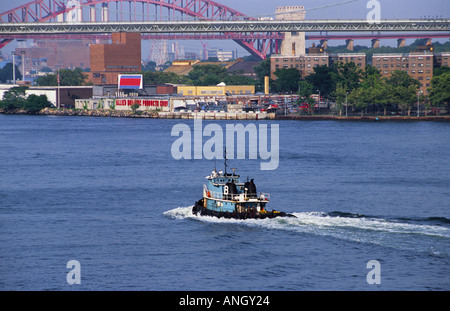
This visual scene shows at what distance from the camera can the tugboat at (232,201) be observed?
28.5 meters

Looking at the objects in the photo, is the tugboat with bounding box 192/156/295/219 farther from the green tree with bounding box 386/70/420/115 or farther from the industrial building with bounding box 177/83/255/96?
the industrial building with bounding box 177/83/255/96

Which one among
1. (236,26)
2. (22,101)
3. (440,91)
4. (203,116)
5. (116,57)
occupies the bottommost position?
(203,116)

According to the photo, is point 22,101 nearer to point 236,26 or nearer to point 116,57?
point 116,57

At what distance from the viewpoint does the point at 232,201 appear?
28.8 m

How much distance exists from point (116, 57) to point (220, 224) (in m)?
87.7

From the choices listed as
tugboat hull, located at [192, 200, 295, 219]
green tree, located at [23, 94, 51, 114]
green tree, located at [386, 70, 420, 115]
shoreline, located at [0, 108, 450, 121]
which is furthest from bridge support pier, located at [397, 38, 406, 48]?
tugboat hull, located at [192, 200, 295, 219]

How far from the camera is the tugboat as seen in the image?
2855cm

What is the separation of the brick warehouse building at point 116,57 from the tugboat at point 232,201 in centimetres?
8350

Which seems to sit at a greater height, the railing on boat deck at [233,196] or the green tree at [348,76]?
the green tree at [348,76]

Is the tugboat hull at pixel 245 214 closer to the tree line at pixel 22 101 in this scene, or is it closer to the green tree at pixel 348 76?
the green tree at pixel 348 76

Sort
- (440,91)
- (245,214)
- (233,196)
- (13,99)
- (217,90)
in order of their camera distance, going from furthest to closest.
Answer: (217,90), (13,99), (440,91), (233,196), (245,214)

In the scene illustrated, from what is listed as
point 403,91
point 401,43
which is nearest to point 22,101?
point 403,91

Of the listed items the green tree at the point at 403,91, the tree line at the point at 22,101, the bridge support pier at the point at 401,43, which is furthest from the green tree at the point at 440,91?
the bridge support pier at the point at 401,43
